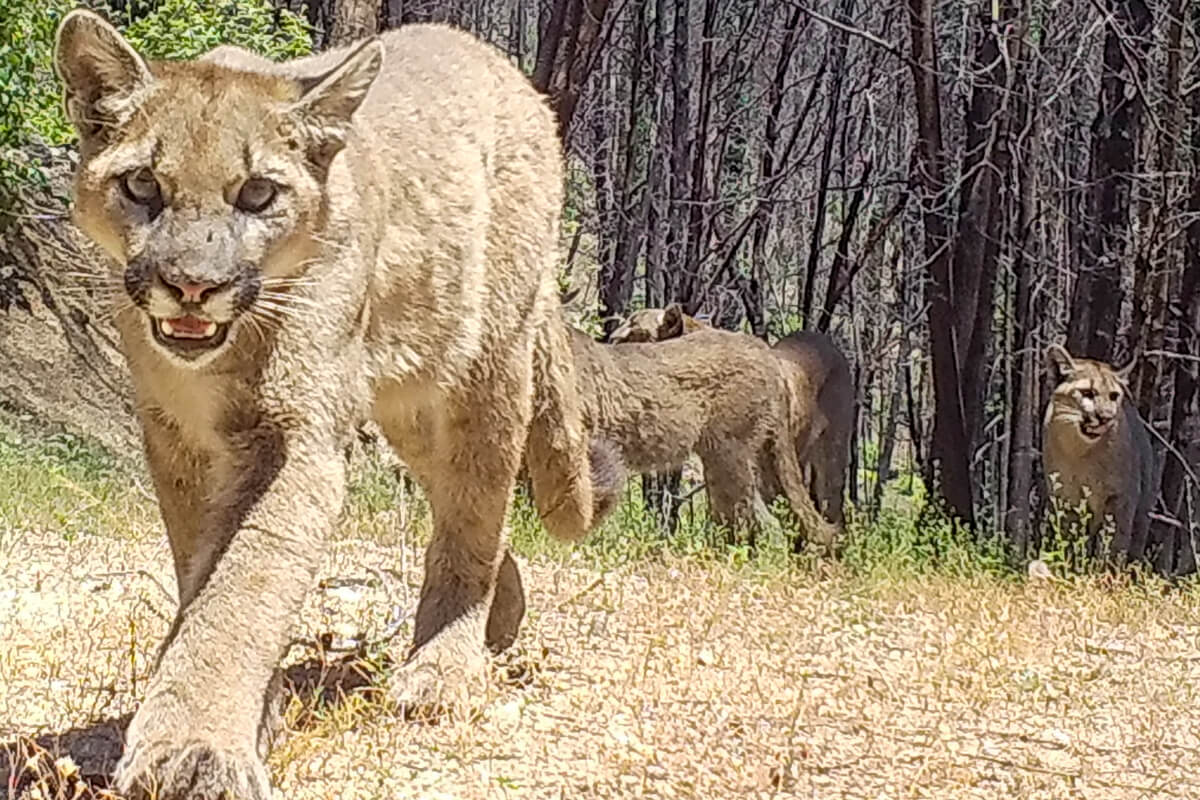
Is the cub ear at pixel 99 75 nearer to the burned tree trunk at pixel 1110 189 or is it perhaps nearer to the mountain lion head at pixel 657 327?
the mountain lion head at pixel 657 327

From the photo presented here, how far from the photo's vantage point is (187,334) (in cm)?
364

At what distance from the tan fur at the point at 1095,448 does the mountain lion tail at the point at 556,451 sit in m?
6.22

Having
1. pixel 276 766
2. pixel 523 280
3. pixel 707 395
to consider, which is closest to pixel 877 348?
pixel 707 395

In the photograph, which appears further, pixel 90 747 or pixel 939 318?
pixel 939 318

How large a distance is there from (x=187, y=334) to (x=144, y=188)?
345mm

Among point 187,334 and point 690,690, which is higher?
point 187,334

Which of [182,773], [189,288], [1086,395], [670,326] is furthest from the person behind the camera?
[670,326]

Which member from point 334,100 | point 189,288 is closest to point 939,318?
point 334,100

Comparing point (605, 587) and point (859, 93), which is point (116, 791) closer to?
point (605, 587)

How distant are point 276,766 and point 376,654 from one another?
130cm

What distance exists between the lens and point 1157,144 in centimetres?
1300

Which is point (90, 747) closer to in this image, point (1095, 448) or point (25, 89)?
point (25, 89)

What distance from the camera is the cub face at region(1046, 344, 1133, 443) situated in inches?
439

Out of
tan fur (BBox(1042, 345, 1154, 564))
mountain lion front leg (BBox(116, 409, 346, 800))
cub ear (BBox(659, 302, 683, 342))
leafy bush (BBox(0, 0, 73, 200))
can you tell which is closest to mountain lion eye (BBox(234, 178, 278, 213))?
mountain lion front leg (BBox(116, 409, 346, 800))
